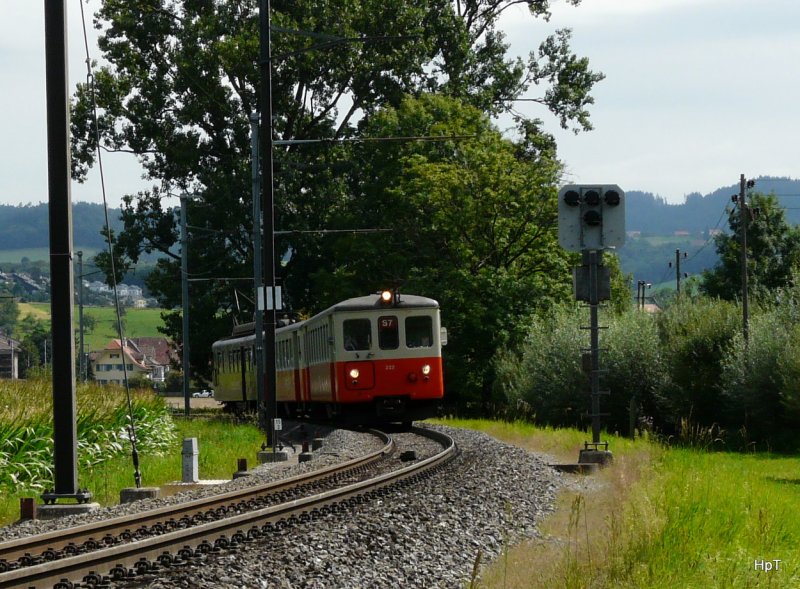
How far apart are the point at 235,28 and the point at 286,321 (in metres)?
16.1

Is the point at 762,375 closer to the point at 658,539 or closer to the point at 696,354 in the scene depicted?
the point at 696,354

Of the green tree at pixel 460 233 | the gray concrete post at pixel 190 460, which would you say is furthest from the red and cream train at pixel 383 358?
the green tree at pixel 460 233

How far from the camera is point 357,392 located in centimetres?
2789

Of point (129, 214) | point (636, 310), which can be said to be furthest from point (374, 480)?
point (129, 214)

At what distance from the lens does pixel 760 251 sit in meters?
81.3

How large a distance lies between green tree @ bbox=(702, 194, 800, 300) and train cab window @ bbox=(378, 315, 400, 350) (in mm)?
49448

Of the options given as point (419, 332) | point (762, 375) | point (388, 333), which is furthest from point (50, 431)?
point (762, 375)

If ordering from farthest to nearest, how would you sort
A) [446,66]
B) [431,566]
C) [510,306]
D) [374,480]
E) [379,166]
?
[446,66], [379,166], [510,306], [374,480], [431,566]

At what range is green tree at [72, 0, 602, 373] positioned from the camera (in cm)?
4881

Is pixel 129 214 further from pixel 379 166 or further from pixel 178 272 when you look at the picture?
pixel 379 166

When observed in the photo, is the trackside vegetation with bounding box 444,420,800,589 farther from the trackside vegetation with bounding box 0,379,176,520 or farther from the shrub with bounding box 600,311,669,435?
the shrub with bounding box 600,311,669,435

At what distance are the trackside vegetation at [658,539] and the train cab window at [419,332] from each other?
42.8 feet

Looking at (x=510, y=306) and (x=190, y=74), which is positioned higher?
(x=190, y=74)

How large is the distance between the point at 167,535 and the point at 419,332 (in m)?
18.4
